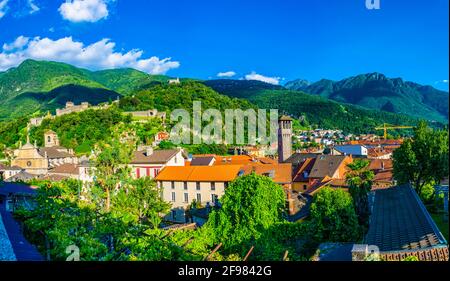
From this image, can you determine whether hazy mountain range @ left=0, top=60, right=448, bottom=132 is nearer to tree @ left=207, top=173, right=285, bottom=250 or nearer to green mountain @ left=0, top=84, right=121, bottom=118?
green mountain @ left=0, top=84, right=121, bottom=118

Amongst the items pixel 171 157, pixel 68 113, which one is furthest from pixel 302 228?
pixel 68 113

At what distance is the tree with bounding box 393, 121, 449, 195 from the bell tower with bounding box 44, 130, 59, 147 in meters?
49.4

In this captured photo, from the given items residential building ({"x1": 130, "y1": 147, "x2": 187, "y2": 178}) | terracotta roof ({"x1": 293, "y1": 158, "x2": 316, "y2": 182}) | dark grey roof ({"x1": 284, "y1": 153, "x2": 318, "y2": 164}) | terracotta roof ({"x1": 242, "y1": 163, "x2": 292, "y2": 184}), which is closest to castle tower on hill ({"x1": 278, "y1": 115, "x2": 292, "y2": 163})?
dark grey roof ({"x1": 284, "y1": 153, "x2": 318, "y2": 164})

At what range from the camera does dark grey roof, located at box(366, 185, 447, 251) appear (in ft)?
20.2

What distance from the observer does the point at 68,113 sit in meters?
62.1

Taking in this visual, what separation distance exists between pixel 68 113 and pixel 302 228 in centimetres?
5627

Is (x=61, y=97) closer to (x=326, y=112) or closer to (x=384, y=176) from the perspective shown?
(x=384, y=176)

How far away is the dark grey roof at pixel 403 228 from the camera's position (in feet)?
20.2

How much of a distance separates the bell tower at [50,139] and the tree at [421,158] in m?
49.4

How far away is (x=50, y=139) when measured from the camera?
55.8 meters

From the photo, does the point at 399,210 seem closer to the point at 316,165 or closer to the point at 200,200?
the point at 200,200

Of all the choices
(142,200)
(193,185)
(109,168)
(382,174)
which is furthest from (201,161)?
(109,168)

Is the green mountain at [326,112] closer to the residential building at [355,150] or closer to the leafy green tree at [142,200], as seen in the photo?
the residential building at [355,150]

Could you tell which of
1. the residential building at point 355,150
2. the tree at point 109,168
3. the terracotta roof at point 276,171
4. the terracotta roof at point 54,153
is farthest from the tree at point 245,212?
the residential building at point 355,150
